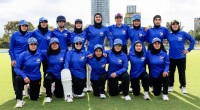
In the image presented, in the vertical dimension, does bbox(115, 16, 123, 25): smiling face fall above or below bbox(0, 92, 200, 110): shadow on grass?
above

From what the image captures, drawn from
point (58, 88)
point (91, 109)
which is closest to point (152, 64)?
point (91, 109)

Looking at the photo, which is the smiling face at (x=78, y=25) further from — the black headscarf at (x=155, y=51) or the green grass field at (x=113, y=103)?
the black headscarf at (x=155, y=51)

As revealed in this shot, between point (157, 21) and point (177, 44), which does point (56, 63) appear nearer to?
point (157, 21)

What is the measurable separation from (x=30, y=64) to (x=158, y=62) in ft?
10.6

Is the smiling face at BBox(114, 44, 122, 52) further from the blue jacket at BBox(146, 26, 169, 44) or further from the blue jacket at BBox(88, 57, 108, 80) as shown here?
the blue jacket at BBox(146, 26, 169, 44)

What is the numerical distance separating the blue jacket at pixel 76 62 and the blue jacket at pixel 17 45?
1.19 meters

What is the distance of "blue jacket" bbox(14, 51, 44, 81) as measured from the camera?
171 inches

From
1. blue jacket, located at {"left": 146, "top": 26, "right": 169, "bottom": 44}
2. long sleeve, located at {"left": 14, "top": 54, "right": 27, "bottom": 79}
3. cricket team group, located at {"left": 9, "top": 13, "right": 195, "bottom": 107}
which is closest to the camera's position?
long sleeve, located at {"left": 14, "top": 54, "right": 27, "bottom": 79}

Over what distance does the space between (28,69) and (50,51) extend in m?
0.69

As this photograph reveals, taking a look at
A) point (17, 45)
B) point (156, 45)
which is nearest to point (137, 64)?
point (156, 45)

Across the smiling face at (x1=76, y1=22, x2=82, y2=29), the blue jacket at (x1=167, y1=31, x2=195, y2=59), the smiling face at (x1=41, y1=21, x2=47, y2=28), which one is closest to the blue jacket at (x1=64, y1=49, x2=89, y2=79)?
the smiling face at (x1=76, y1=22, x2=82, y2=29)

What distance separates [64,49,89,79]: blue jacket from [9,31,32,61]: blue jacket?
119 centimetres

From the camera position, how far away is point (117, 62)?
4.82 m

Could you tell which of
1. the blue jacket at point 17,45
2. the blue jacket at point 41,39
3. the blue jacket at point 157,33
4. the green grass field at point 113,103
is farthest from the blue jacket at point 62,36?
the blue jacket at point 157,33
